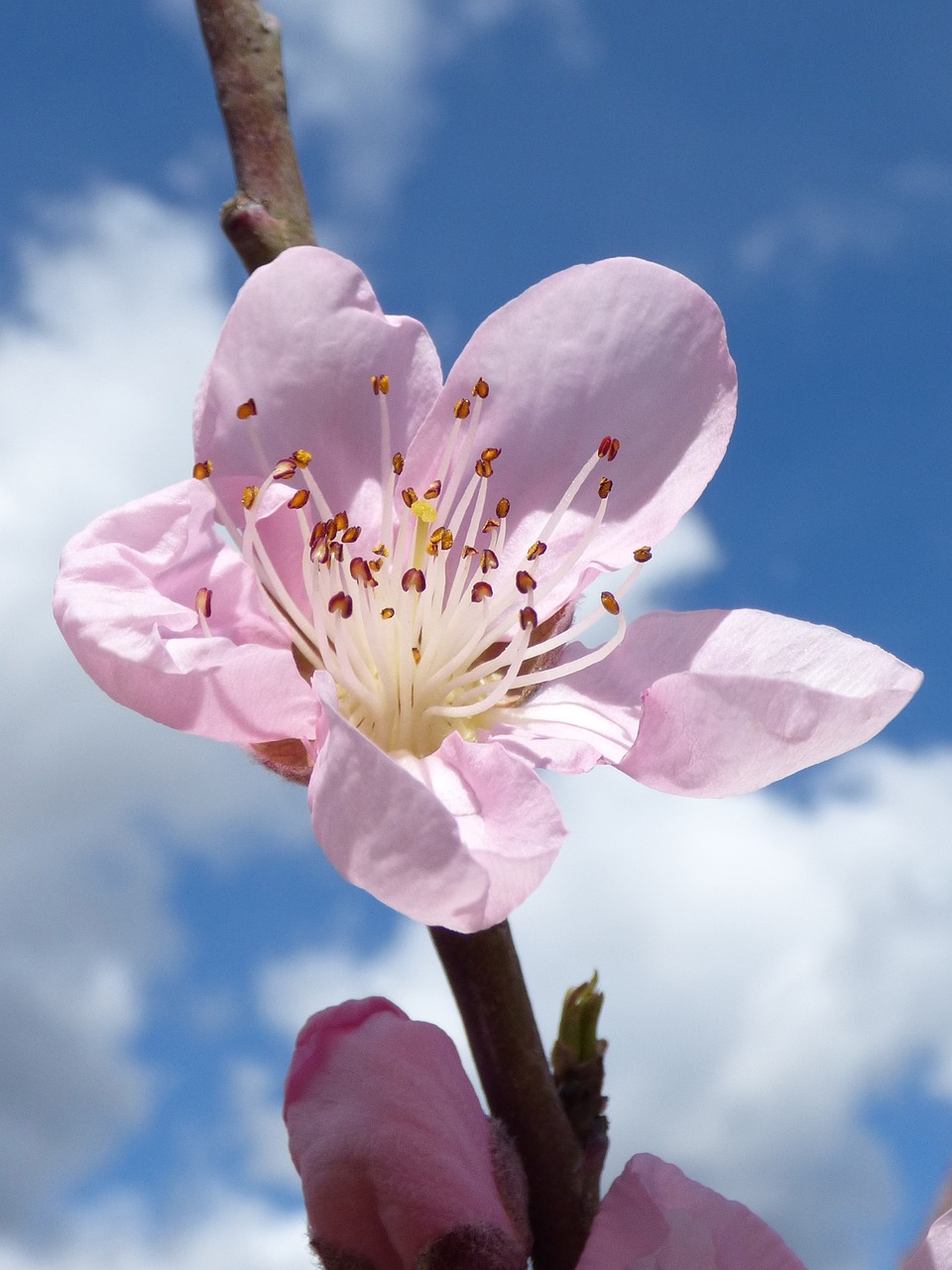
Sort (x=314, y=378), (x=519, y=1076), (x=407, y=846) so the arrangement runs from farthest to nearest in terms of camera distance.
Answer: (x=314, y=378) → (x=519, y=1076) → (x=407, y=846)

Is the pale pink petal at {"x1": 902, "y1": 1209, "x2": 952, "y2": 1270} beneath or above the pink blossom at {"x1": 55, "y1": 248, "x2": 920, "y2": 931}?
beneath

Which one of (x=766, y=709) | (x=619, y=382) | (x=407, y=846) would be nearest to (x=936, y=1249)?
(x=766, y=709)

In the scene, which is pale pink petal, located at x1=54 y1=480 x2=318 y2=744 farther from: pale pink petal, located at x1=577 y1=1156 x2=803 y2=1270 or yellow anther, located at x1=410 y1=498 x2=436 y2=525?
pale pink petal, located at x1=577 y1=1156 x2=803 y2=1270

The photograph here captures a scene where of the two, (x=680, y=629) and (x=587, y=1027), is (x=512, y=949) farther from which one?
(x=680, y=629)

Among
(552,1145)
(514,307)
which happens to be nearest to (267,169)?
(514,307)

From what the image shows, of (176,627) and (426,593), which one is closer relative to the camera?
(176,627)

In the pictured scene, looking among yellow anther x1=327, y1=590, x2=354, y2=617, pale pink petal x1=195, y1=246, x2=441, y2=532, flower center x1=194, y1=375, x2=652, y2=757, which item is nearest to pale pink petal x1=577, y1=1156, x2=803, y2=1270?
flower center x1=194, y1=375, x2=652, y2=757

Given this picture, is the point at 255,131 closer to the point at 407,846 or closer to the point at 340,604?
the point at 340,604
